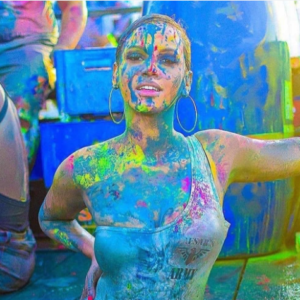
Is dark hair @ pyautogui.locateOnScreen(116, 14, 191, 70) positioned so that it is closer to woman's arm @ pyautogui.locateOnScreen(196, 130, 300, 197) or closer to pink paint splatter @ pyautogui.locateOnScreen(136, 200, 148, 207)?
woman's arm @ pyautogui.locateOnScreen(196, 130, 300, 197)

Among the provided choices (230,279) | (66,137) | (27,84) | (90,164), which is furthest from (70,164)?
(27,84)

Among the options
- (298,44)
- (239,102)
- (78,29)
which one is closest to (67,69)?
(78,29)

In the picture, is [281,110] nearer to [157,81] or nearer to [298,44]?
[298,44]

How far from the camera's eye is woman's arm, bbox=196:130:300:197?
1564 millimetres

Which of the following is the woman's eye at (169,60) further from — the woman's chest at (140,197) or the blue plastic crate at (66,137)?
the blue plastic crate at (66,137)

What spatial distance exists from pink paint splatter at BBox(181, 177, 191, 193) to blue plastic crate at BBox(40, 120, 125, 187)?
2028 mm

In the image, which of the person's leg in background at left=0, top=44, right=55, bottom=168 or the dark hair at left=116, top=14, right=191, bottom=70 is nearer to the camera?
the dark hair at left=116, top=14, right=191, bottom=70

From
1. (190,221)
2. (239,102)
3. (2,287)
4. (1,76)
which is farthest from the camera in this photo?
(1,76)

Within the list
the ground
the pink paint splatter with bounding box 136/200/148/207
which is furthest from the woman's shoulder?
the ground

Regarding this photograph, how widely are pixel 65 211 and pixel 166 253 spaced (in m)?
0.46

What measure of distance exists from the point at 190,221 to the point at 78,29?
9.42 ft

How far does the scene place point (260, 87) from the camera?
2.93 metres

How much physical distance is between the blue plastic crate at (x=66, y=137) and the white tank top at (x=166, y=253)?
2.07 m

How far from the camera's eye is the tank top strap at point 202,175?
58.6 inches
